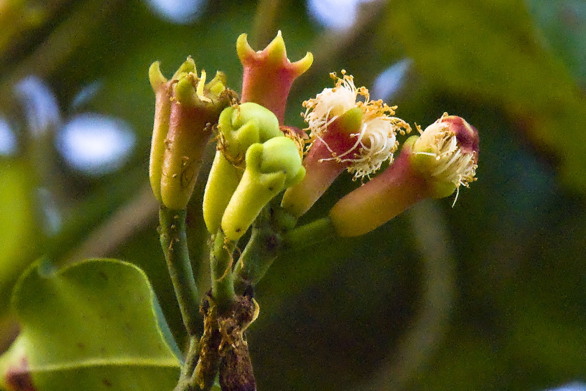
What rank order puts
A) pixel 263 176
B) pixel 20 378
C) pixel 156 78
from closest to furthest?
pixel 263 176 < pixel 156 78 < pixel 20 378

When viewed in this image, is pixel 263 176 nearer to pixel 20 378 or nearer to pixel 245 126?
pixel 245 126

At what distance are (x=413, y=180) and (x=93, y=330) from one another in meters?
0.53

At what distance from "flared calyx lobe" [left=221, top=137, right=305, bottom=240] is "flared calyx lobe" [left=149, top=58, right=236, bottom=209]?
0.34 ft

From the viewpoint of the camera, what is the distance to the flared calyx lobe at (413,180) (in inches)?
42.8

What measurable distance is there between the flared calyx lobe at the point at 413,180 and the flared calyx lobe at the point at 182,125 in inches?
7.9

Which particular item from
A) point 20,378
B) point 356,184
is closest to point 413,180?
point 20,378

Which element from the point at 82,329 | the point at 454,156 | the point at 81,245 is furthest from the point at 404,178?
the point at 81,245

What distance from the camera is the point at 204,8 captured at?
289 centimetres

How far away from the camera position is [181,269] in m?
0.99

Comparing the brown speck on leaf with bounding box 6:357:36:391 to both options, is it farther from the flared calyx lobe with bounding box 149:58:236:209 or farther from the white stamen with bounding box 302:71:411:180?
the white stamen with bounding box 302:71:411:180

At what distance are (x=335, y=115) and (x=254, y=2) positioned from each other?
1.87 metres

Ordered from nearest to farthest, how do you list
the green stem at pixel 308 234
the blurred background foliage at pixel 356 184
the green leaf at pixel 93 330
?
the green stem at pixel 308 234
the green leaf at pixel 93 330
the blurred background foliage at pixel 356 184

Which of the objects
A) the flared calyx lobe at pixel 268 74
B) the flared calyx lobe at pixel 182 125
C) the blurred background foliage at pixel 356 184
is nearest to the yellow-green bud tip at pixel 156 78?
the flared calyx lobe at pixel 182 125

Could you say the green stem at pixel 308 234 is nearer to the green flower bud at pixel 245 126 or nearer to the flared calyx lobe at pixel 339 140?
the flared calyx lobe at pixel 339 140
